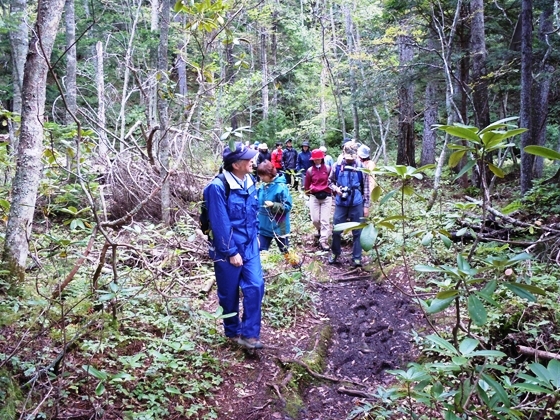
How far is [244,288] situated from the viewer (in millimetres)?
4469

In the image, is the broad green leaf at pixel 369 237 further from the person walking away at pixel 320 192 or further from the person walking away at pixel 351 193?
the person walking away at pixel 320 192

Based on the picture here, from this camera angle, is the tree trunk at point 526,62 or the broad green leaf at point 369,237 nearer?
the broad green leaf at point 369,237

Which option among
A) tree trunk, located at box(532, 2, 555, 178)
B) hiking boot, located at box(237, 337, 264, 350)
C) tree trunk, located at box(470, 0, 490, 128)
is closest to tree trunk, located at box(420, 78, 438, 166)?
tree trunk, located at box(470, 0, 490, 128)

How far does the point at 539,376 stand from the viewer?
1.79 metres

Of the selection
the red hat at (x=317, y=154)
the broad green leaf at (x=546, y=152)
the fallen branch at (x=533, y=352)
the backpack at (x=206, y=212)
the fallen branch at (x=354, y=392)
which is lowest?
the fallen branch at (x=354, y=392)

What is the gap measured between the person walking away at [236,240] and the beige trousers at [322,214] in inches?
162

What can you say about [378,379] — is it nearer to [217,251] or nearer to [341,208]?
[217,251]

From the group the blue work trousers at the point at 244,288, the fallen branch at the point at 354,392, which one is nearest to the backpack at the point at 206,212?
the blue work trousers at the point at 244,288

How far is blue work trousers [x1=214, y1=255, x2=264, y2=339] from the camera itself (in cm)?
441

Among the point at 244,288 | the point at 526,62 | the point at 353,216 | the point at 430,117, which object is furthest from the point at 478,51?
the point at 244,288

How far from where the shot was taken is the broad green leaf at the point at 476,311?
1692 mm

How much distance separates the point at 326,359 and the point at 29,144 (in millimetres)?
4050

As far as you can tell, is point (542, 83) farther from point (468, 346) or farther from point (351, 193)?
point (468, 346)

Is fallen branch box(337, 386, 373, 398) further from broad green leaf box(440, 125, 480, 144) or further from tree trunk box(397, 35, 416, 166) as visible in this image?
tree trunk box(397, 35, 416, 166)
